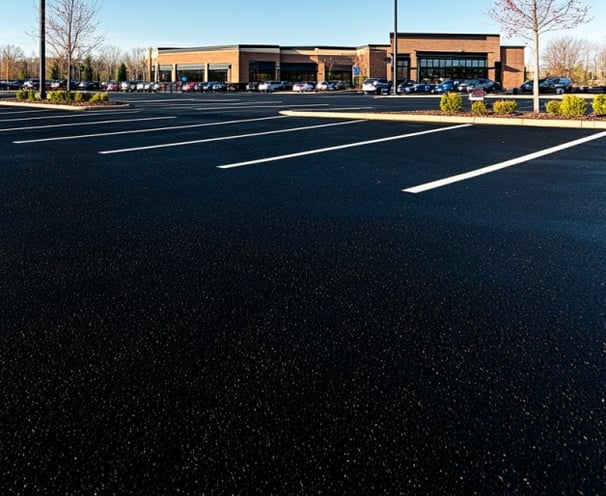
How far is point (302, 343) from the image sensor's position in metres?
2.47

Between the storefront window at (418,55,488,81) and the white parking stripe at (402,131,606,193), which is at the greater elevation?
the storefront window at (418,55,488,81)

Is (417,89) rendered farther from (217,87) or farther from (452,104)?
(452,104)

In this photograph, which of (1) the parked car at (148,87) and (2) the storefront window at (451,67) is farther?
(1) the parked car at (148,87)

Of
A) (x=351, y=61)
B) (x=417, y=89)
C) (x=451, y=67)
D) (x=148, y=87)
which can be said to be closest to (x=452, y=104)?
(x=417, y=89)

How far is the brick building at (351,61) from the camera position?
6450 cm

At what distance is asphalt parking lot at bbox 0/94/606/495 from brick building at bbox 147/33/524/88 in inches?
2164

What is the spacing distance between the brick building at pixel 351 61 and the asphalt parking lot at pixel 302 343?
5497cm

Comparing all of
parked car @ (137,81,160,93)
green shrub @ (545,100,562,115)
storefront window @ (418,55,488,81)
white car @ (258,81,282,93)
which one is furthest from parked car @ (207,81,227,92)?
green shrub @ (545,100,562,115)

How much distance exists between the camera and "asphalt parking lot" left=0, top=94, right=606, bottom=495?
1.69 meters

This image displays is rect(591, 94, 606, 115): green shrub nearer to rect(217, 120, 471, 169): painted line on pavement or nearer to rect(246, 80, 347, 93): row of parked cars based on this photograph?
rect(217, 120, 471, 169): painted line on pavement

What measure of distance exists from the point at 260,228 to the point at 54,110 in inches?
774

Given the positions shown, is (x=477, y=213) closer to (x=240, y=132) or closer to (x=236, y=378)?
(x=236, y=378)

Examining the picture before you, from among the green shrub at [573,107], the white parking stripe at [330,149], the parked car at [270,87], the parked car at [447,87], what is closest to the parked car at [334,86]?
the parked car at [270,87]

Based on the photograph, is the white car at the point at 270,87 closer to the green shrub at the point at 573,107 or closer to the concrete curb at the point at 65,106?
the concrete curb at the point at 65,106
